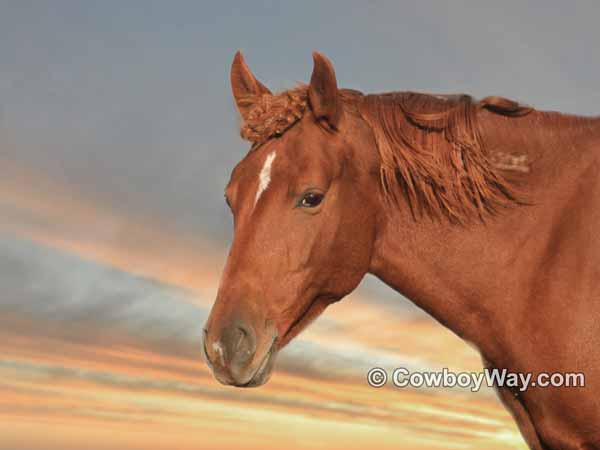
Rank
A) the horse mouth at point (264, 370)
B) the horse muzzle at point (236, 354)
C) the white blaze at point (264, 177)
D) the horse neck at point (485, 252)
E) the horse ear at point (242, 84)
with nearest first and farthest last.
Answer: the horse muzzle at point (236, 354)
the horse mouth at point (264, 370)
the white blaze at point (264, 177)
the horse neck at point (485, 252)
the horse ear at point (242, 84)

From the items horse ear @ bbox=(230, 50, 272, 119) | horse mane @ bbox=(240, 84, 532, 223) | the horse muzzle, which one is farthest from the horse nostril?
horse ear @ bbox=(230, 50, 272, 119)

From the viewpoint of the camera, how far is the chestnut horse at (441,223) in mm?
4762

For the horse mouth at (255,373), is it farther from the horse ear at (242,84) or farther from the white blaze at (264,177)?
the horse ear at (242,84)

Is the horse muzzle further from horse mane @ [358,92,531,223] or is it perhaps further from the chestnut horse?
horse mane @ [358,92,531,223]

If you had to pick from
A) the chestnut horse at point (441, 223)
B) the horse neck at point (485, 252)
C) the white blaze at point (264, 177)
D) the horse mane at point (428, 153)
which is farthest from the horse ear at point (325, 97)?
the horse neck at point (485, 252)

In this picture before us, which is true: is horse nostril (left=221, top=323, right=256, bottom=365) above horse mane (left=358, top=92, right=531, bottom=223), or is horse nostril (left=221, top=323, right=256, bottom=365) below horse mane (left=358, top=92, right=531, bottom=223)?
below

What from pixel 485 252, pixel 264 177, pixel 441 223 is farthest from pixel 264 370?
pixel 485 252

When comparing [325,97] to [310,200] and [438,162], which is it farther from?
[438,162]

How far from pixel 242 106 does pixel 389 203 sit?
162 cm

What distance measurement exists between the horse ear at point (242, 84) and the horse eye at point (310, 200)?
55.7 inches

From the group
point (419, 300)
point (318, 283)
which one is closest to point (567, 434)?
point (419, 300)

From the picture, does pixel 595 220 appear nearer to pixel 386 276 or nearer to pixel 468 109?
pixel 468 109

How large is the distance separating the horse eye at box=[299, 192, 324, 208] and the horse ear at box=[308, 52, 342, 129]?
2.03 feet

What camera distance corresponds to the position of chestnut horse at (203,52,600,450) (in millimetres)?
4762
